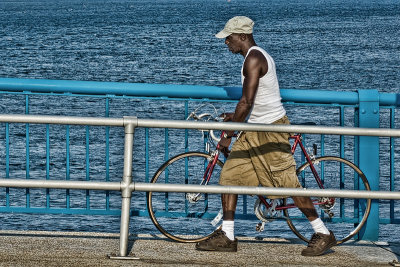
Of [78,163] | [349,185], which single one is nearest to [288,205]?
[349,185]

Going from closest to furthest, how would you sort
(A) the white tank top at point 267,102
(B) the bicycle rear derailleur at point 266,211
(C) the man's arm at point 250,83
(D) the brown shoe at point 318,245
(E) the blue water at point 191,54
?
(C) the man's arm at point 250,83 → (A) the white tank top at point 267,102 → (D) the brown shoe at point 318,245 → (B) the bicycle rear derailleur at point 266,211 → (E) the blue water at point 191,54

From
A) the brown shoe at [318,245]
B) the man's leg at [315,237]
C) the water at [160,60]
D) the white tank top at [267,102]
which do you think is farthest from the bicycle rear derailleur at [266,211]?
the water at [160,60]

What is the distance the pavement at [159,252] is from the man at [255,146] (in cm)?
14

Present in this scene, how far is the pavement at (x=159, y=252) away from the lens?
7422mm

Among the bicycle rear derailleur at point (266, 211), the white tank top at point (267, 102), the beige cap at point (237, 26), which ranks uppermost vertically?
the beige cap at point (237, 26)

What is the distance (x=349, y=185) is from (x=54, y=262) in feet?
43.2

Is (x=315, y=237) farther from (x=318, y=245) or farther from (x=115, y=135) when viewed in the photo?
(x=115, y=135)

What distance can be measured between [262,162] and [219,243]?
2.20ft

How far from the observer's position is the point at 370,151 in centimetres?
866

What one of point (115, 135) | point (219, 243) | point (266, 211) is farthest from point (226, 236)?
point (115, 135)

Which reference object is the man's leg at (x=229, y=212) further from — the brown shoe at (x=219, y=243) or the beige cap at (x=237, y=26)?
the beige cap at (x=237, y=26)

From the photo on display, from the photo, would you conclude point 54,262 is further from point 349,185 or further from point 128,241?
point 349,185

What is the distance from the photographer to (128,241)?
26.7 ft

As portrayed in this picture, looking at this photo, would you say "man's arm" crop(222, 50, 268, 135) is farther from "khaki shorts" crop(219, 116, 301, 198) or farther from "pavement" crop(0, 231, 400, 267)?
"pavement" crop(0, 231, 400, 267)
